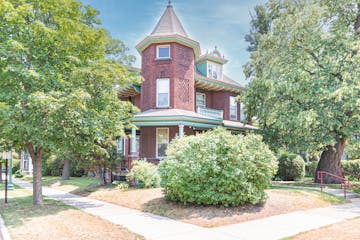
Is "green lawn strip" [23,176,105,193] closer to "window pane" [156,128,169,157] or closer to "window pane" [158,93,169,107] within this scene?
"window pane" [156,128,169,157]

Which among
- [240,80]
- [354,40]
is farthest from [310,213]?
[240,80]

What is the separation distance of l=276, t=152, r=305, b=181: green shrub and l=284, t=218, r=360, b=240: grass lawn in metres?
12.1

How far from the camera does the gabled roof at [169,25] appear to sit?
1916cm

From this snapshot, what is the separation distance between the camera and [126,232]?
666 cm

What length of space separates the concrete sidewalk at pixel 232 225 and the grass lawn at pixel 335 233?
0.28 metres

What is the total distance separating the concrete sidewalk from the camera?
6426 millimetres

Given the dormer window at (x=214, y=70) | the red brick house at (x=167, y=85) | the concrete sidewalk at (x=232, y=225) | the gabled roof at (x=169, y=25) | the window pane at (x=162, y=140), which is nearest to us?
the concrete sidewalk at (x=232, y=225)

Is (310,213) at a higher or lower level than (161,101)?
lower

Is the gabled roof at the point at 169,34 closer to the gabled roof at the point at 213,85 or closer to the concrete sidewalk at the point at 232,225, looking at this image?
the gabled roof at the point at 213,85

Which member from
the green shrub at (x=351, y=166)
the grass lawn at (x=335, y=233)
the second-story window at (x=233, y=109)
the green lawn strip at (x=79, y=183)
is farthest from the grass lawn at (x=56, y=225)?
the green shrub at (x=351, y=166)

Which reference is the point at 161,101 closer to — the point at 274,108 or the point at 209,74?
the point at 209,74

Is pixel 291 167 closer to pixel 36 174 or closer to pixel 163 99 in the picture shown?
pixel 163 99

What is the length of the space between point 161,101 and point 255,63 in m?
6.49

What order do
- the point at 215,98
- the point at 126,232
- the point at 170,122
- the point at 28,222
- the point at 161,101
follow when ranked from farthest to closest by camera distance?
the point at 215,98 < the point at 161,101 < the point at 170,122 < the point at 28,222 < the point at 126,232
